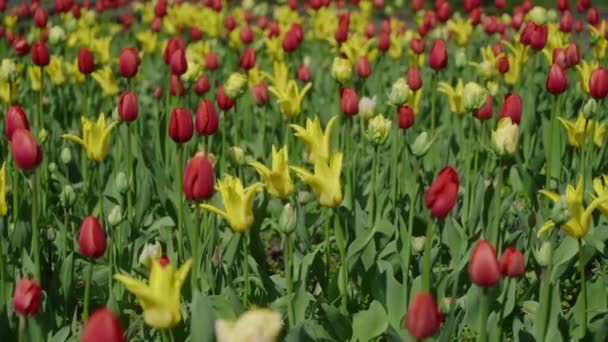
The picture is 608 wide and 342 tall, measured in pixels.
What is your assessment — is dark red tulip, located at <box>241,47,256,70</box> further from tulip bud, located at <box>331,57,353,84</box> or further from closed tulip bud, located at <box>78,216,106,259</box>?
closed tulip bud, located at <box>78,216,106,259</box>

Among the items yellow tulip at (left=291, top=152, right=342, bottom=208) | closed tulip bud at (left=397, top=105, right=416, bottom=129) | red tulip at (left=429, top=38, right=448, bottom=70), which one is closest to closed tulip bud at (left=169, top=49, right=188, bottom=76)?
closed tulip bud at (left=397, top=105, right=416, bottom=129)

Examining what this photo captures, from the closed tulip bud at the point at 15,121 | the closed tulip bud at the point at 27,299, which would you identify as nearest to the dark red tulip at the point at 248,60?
the closed tulip bud at the point at 15,121

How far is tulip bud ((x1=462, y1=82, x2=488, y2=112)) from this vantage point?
359 cm

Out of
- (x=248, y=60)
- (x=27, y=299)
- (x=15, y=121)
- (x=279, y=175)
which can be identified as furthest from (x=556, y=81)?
(x=27, y=299)

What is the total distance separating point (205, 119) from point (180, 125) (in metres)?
0.22

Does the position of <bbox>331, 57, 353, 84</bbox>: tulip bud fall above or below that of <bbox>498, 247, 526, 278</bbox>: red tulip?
below

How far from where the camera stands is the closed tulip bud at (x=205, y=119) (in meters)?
3.11

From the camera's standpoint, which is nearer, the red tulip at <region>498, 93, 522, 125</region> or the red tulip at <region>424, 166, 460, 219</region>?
the red tulip at <region>424, 166, 460, 219</region>

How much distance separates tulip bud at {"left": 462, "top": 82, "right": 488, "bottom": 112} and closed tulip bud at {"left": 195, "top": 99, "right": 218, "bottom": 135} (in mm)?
1031

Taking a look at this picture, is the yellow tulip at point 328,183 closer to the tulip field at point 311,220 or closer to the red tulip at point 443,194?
the tulip field at point 311,220

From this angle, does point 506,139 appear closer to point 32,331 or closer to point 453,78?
point 32,331

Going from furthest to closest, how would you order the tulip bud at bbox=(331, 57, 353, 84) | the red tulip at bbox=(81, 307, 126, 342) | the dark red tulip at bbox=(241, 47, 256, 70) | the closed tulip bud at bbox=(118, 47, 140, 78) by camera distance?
the dark red tulip at bbox=(241, 47, 256, 70) → the tulip bud at bbox=(331, 57, 353, 84) → the closed tulip bud at bbox=(118, 47, 140, 78) → the red tulip at bbox=(81, 307, 126, 342)

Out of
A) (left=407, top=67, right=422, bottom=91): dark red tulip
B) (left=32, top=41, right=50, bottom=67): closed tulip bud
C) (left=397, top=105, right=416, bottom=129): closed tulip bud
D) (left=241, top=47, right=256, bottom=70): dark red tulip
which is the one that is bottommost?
(left=241, top=47, right=256, bottom=70): dark red tulip

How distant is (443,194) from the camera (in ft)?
7.41
